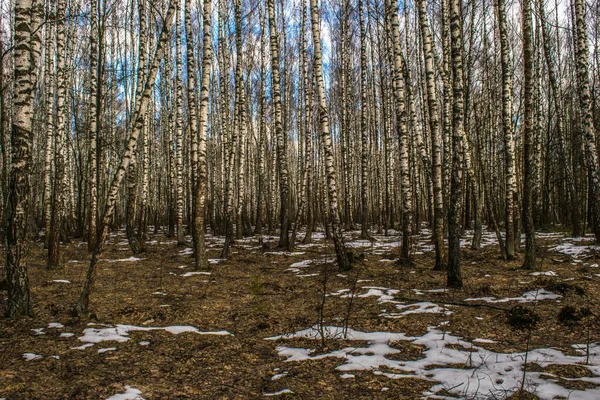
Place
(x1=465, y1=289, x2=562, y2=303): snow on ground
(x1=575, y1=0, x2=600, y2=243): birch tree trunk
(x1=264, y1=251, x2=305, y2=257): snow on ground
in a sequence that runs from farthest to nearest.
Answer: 1. (x1=264, y1=251, x2=305, y2=257): snow on ground
2. (x1=575, y1=0, x2=600, y2=243): birch tree trunk
3. (x1=465, y1=289, x2=562, y2=303): snow on ground

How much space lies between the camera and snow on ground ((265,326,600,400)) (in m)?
2.82

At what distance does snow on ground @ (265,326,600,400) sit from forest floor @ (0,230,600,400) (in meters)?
0.02

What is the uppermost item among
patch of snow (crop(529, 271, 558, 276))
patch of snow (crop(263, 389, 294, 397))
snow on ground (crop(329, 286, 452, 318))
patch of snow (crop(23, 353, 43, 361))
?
patch of snow (crop(529, 271, 558, 276))

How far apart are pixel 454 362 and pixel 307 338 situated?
5.01ft

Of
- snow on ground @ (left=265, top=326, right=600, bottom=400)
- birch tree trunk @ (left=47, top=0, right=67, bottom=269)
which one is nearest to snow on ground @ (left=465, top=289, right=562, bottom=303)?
snow on ground @ (left=265, top=326, right=600, bottom=400)

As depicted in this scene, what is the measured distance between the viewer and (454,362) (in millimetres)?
3412

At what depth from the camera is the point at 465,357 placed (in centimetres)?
351

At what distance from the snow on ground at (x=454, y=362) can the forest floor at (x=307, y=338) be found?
0.02 m

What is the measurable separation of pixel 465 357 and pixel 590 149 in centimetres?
844

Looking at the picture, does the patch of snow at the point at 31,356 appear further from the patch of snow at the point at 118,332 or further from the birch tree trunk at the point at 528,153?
the birch tree trunk at the point at 528,153

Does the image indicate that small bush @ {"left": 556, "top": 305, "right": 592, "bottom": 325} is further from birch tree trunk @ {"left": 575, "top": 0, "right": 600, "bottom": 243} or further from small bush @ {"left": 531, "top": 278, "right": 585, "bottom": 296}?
birch tree trunk @ {"left": 575, "top": 0, "right": 600, "bottom": 243}

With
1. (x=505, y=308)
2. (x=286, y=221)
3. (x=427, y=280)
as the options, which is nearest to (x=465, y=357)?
(x=505, y=308)

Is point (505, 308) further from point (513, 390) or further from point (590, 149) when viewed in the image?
Answer: point (590, 149)

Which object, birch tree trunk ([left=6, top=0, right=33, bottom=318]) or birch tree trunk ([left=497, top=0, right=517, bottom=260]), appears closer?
birch tree trunk ([left=6, top=0, right=33, bottom=318])
